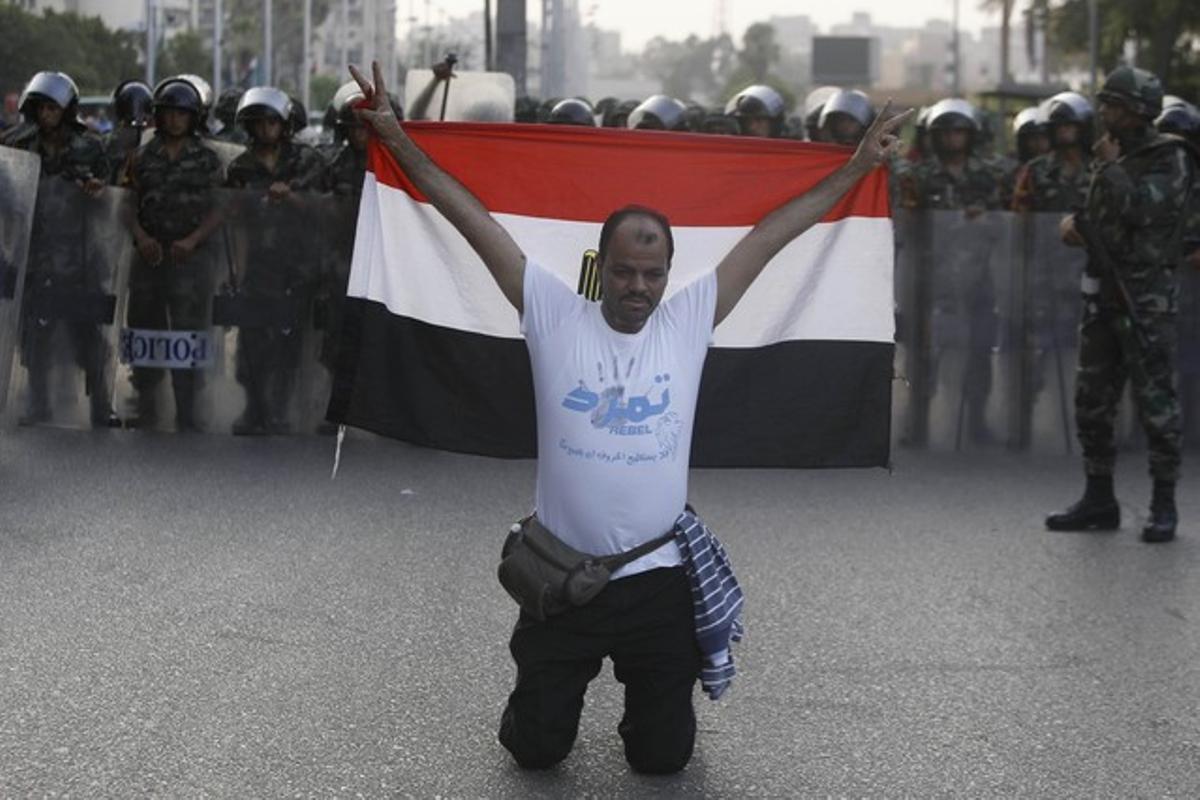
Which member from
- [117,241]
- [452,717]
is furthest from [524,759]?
[117,241]

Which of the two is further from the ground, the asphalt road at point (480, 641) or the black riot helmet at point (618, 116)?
the black riot helmet at point (618, 116)

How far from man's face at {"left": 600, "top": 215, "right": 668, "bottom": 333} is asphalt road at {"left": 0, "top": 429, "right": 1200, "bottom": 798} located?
1.20 m

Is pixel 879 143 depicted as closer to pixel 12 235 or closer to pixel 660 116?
pixel 12 235

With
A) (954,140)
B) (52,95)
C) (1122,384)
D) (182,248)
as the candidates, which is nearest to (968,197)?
(954,140)

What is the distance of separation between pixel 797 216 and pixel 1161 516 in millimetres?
4057

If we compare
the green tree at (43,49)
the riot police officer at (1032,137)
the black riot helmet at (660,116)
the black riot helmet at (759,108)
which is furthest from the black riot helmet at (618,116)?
the green tree at (43,49)

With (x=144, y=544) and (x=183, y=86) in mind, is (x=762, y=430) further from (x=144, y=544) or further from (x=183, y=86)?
(x=183, y=86)

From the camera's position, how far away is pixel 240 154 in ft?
43.6

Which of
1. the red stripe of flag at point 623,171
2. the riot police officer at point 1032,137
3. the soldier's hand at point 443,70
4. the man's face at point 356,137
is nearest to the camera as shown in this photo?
the red stripe of flag at point 623,171

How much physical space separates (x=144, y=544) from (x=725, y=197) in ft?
10.5

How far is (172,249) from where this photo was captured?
40.4 ft

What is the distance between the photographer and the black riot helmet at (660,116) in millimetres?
16000

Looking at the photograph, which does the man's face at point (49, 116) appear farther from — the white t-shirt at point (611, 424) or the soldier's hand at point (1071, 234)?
the white t-shirt at point (611, 424)

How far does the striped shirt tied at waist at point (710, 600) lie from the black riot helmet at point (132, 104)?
10.5m
